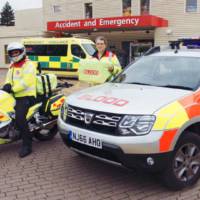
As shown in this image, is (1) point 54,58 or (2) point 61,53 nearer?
(2) point 61,53

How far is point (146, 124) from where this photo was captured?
145 inches

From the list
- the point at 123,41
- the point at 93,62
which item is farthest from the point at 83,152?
the point at 123,41

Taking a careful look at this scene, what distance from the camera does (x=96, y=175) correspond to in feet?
15.1

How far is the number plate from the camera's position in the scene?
3.91m

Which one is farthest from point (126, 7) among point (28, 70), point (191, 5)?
point (28, 70)

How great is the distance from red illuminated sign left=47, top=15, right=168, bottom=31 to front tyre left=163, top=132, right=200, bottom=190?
19077 millimetres

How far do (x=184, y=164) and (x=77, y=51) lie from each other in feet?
48.7

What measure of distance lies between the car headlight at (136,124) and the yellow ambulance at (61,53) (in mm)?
13894

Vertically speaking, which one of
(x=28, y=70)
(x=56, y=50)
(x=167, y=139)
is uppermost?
(x=28, y=70)

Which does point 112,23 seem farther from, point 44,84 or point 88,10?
point 44,84

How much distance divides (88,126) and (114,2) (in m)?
A: 23.8

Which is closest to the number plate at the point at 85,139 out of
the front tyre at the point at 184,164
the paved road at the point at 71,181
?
the paved road at the point at 71,181

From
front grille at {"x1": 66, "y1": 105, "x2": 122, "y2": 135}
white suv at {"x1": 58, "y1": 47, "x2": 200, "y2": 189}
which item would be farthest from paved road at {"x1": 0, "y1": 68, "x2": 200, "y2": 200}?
front grille at {"x1": 66, "y1": 105, "x2": 122, "y2": 135}

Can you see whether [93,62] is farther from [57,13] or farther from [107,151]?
[57,13]
